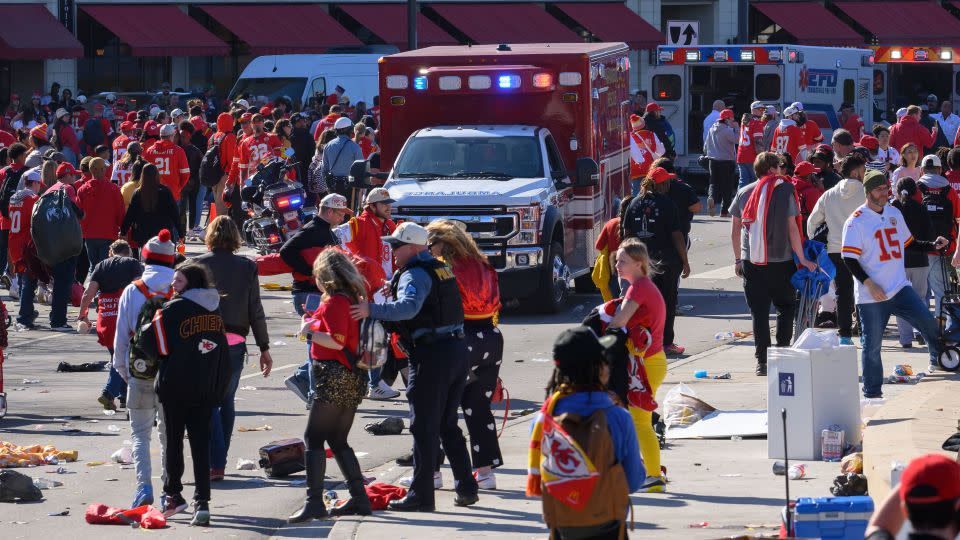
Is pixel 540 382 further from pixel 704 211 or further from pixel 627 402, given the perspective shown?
pixel 704 211

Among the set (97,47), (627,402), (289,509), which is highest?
(97,47)

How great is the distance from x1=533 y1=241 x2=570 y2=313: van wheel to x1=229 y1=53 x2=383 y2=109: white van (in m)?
20.6

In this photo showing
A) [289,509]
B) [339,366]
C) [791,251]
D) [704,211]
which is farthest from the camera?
[704,211]

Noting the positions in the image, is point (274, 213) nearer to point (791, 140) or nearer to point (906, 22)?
point (791, 140)

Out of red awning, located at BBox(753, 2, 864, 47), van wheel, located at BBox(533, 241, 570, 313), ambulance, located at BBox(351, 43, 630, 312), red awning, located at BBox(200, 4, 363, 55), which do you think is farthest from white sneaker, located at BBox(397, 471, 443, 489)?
red awning, located at BBox(753, 2, 864, 47)

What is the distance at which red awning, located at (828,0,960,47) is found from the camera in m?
57.3

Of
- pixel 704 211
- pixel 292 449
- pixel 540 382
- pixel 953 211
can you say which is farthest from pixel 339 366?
pixel 704 211

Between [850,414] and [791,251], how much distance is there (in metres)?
3.62

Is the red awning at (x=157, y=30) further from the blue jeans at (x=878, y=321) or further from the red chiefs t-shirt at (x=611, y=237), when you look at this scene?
the blue jeans at (x=878, y=321)

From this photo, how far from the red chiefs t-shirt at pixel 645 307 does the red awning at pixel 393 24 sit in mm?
40647

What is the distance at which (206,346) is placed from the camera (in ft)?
32.4

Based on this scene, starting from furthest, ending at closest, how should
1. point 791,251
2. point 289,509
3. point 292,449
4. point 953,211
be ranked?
point 953,211
point 791,251
point 292,449
point 289,509

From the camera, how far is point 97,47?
49.0 metres

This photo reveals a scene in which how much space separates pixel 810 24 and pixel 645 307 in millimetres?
48645
